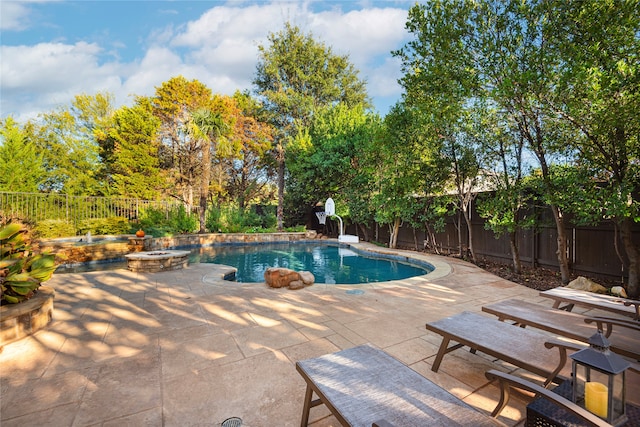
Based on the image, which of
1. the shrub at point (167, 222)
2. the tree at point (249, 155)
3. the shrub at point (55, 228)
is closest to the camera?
the shrub at point (55, 228)

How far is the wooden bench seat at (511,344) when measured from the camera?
1.79 meters

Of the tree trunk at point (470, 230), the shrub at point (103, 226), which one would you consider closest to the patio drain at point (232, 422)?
the tree trunk at point (470, 230)

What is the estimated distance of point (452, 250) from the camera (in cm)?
948

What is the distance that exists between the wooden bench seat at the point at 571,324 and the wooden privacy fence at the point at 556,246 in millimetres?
3502

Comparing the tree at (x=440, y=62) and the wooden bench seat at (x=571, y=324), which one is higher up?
the tree at (x=440, y=62)

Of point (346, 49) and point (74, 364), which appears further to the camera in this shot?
point (346, 49)

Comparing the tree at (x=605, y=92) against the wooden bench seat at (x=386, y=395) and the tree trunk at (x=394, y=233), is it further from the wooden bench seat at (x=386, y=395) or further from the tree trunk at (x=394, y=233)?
the tree trunk at (x=394, y=233)

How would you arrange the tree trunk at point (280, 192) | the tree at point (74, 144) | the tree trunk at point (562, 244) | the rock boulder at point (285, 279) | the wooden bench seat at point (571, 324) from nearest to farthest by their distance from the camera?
1. the wooden bench seat at point (571, 324)
2. the rock boulder at point (285, 279)
3. the tree trunk at point (562, 244)
4. the tree at point (74, 144)
5. the tree trunk at point (280, 192)

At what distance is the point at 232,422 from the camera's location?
1.84 metres

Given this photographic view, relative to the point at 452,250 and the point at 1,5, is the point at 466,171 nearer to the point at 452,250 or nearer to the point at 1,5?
the point at 452,250

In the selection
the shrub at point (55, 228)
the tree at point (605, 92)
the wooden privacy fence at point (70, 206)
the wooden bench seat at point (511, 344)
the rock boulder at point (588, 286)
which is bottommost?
the rock boulder at point (588, 286)

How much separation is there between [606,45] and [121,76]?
A: 75.6 ft

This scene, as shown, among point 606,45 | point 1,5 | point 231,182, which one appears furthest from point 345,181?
point 1,5

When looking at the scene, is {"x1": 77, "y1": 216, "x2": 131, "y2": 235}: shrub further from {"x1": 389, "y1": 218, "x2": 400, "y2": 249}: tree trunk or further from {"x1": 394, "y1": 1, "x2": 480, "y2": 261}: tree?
{"x1": 394, "y1": 1, "x2": 480, "y2": 261}: tree
